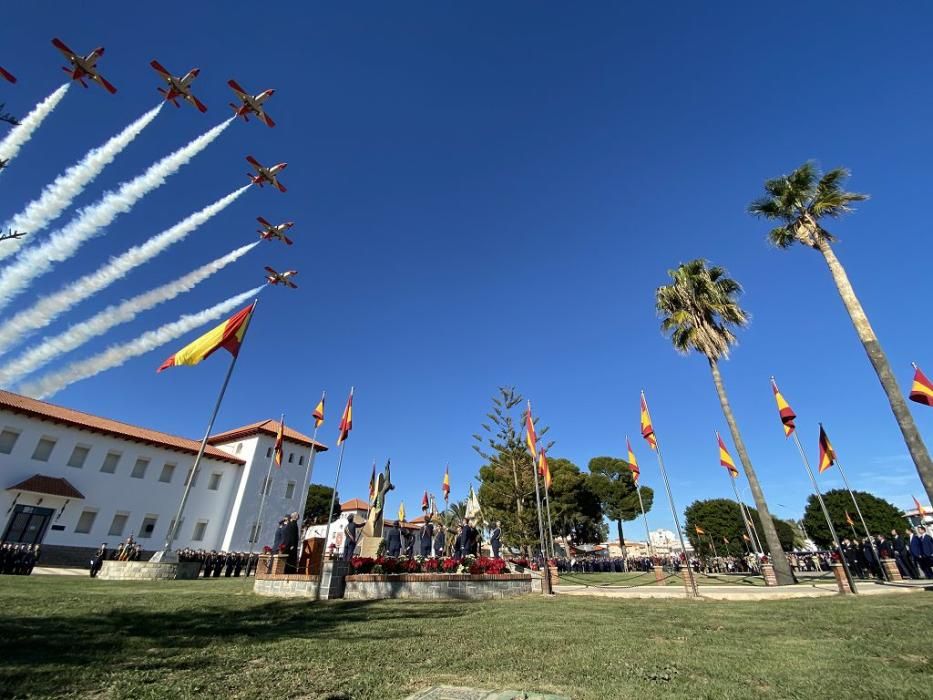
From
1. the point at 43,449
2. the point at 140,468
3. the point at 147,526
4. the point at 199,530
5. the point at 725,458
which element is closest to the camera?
the point at 725,458

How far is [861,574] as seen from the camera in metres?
20.9

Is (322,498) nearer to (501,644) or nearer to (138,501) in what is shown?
(138,501)

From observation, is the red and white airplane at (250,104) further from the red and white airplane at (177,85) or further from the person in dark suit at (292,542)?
the person in dark suit at (292,542)

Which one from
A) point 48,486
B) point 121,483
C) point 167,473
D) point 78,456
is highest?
point 78,456

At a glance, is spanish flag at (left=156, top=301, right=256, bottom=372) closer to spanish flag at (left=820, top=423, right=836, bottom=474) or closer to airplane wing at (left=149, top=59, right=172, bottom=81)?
airplane wing at (left=149, top=59, right=172, bottom=81)

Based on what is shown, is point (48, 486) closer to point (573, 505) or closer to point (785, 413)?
point (785, 413)

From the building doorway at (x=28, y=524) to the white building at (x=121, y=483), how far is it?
47 mm

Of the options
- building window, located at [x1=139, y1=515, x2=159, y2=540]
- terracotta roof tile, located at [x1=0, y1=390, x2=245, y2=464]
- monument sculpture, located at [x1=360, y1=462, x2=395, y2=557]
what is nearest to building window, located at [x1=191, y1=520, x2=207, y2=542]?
building window, located at [x1=139, y1=515, x2=159, y2=540]

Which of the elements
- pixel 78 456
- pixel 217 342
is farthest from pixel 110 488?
pixel 217 342

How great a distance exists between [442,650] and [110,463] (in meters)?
36.5

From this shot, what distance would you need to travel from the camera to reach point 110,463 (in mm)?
31641

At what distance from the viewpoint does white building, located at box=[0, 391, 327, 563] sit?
27391 millimetres

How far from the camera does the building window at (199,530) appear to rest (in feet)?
116

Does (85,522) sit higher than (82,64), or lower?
lower
